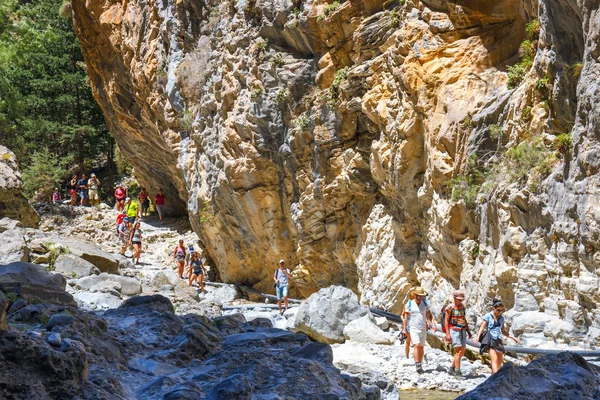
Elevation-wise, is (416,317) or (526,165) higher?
(526,165)

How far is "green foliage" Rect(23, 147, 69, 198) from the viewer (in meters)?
30.9

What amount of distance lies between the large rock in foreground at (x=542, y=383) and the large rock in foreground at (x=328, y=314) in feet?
23.5

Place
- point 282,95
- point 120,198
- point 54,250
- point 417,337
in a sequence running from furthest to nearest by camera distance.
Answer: point 120,198, point 54,250, point 282,95, point 417,337

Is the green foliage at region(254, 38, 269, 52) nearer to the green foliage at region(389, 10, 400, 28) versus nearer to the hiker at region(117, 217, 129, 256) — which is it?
the green foliage at region(389, 10, 400, 28)

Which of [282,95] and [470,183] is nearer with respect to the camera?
[470,183]

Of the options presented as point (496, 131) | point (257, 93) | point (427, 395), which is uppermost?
point (257, 93)

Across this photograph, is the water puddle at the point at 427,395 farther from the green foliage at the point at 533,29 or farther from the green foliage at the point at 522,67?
the green foliage at the point at 533,29

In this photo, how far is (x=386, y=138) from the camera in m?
14.2

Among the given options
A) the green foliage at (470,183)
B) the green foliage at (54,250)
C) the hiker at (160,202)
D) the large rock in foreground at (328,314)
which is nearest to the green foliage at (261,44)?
the green foliage at (54,250)

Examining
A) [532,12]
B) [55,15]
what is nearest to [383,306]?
[532,12]

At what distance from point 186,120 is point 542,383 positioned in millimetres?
17873

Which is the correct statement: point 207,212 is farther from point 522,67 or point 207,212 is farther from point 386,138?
point 522,67

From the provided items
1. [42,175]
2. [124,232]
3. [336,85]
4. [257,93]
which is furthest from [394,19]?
[42,175]

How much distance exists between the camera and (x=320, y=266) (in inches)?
703
